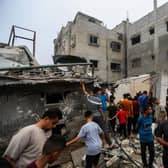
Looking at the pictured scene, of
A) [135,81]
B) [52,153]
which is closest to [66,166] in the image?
[52,153]

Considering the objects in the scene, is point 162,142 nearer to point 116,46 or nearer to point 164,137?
point 164,137

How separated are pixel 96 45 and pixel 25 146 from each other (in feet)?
82.0

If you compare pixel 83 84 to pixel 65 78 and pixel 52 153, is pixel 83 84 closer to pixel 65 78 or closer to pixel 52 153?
pixel 65 78

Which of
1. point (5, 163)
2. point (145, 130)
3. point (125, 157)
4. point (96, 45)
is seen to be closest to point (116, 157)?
point (125, 157)

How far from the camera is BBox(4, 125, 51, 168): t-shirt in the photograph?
2727 mm

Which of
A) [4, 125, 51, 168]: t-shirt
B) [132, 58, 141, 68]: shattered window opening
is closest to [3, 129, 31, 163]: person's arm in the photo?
[4, 125, 51, 168]: t-shirt

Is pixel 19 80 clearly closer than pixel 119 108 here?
Yes

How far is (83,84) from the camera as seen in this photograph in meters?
9.42

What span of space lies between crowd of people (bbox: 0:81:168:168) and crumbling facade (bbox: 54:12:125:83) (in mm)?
14787

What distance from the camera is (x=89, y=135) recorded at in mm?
4879

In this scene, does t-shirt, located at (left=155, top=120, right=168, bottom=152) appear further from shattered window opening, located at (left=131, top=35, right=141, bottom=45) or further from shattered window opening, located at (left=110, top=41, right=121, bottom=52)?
shattered window opening, located at (left=110, top=41, right=121, bottom=52)

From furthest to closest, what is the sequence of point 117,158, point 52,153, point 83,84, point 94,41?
1. point 94,41
2. point 83,84
3. point 117,158
4. point 52,153

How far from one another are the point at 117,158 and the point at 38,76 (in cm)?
419

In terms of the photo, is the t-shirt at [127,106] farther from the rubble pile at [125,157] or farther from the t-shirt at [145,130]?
the t-shirt at [145,130]
